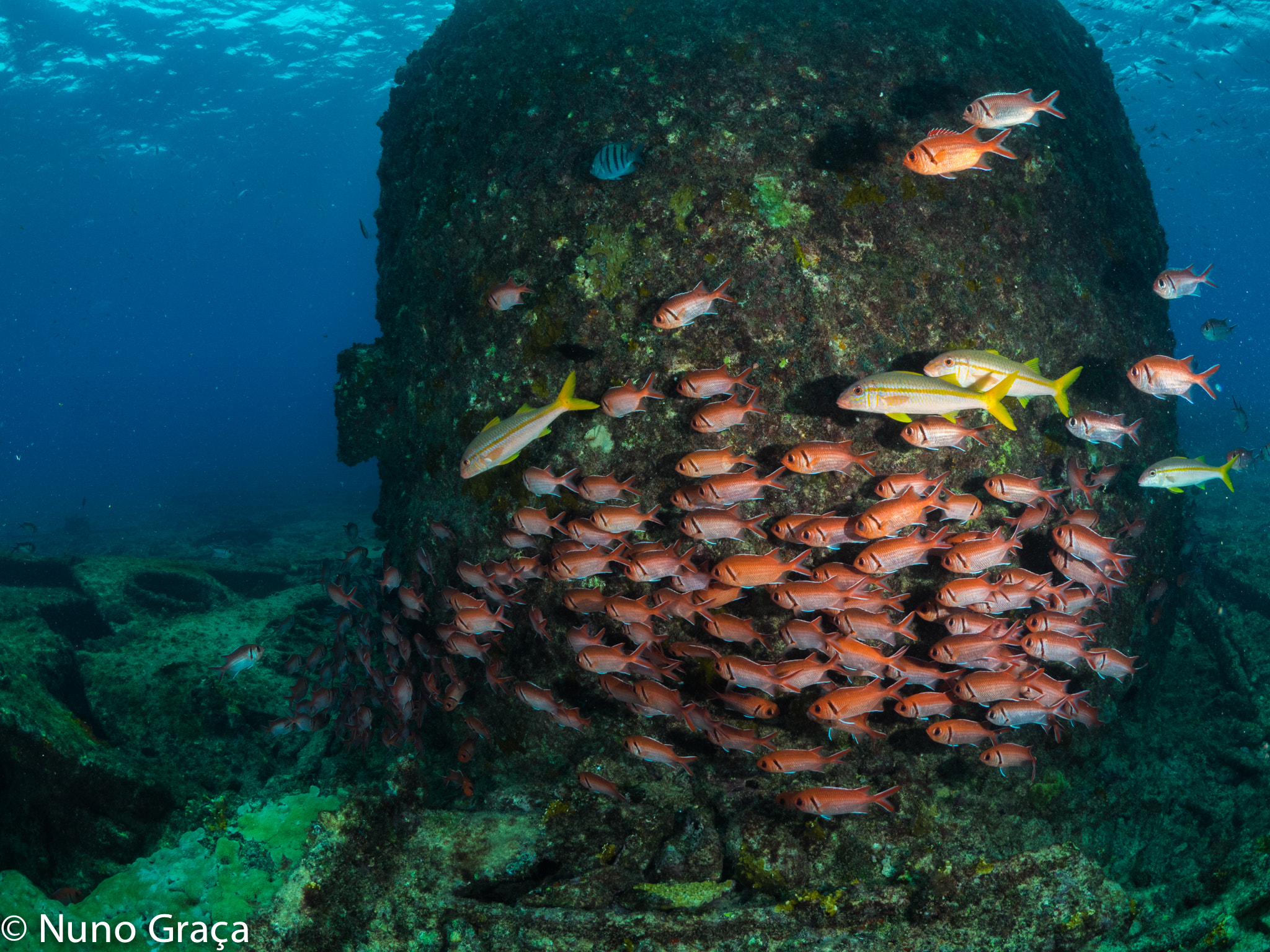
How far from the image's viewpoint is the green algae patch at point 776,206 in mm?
5395

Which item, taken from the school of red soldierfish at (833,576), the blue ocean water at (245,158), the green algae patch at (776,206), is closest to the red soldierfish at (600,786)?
the school of red soldierfish at (833,576)

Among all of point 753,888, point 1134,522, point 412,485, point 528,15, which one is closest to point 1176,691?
point 1134,522

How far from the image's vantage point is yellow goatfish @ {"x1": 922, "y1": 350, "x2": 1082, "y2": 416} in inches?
162

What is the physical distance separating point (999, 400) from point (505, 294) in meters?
4.03

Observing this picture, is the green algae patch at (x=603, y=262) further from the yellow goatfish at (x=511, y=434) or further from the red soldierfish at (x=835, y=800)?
the red soldierfish at (x=835, y=800)

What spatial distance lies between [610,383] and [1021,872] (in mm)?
4483

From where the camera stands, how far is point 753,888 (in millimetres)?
4109

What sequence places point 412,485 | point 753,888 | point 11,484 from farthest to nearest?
point 11,484, point 412,485, point 753,888

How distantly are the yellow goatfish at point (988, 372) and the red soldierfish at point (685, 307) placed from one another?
158 centimetres

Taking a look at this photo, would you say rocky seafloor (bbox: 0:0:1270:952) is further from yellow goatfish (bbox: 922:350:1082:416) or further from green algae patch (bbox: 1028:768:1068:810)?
yellow goatfish (bbox: 922:350:1082:416)

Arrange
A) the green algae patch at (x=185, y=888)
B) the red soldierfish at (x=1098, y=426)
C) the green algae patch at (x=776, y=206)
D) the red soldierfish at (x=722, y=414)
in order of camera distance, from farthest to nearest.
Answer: the green algae patch at (x=776, y=206), the red soldierfish at (x=1098, y=426), the red soldierfish at (x=722, y=414), the green algae patch at (x=185, y=888)

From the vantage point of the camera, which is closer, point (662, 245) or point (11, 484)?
point (662, 245)

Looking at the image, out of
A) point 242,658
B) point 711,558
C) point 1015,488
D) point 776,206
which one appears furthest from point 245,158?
point 1015,488

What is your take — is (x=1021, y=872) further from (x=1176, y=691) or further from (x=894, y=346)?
(x=1176, y=691)
